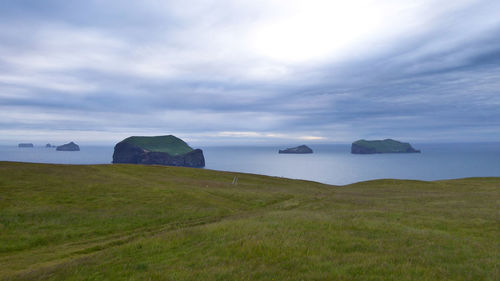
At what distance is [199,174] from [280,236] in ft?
178

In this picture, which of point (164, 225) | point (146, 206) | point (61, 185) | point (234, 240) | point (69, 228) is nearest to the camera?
point (234, 240)

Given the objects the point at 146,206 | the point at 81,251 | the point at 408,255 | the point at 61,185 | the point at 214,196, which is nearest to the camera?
the point at 408,255

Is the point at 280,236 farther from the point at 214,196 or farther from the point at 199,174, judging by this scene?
the point at 199,174

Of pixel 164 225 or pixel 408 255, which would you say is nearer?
pixel 408 255

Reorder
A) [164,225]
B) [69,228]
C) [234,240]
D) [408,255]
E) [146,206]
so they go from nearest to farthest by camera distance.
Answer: [408,255], [234,240], [69,228], [164,225], [146,206]

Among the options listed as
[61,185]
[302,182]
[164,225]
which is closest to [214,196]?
[164,225]

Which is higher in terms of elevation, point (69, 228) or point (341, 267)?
point (341, 267)

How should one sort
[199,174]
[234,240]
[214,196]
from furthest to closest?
[199,174], [214,196], [234,240]

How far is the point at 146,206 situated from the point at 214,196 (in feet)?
38.3

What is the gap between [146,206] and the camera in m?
32.6

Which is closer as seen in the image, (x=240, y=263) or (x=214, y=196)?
(x=240, y=263)

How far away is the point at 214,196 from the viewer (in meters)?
42.2

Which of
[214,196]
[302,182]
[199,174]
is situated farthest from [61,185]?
[302,182]

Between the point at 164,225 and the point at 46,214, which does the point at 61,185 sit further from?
the point at 164,225
